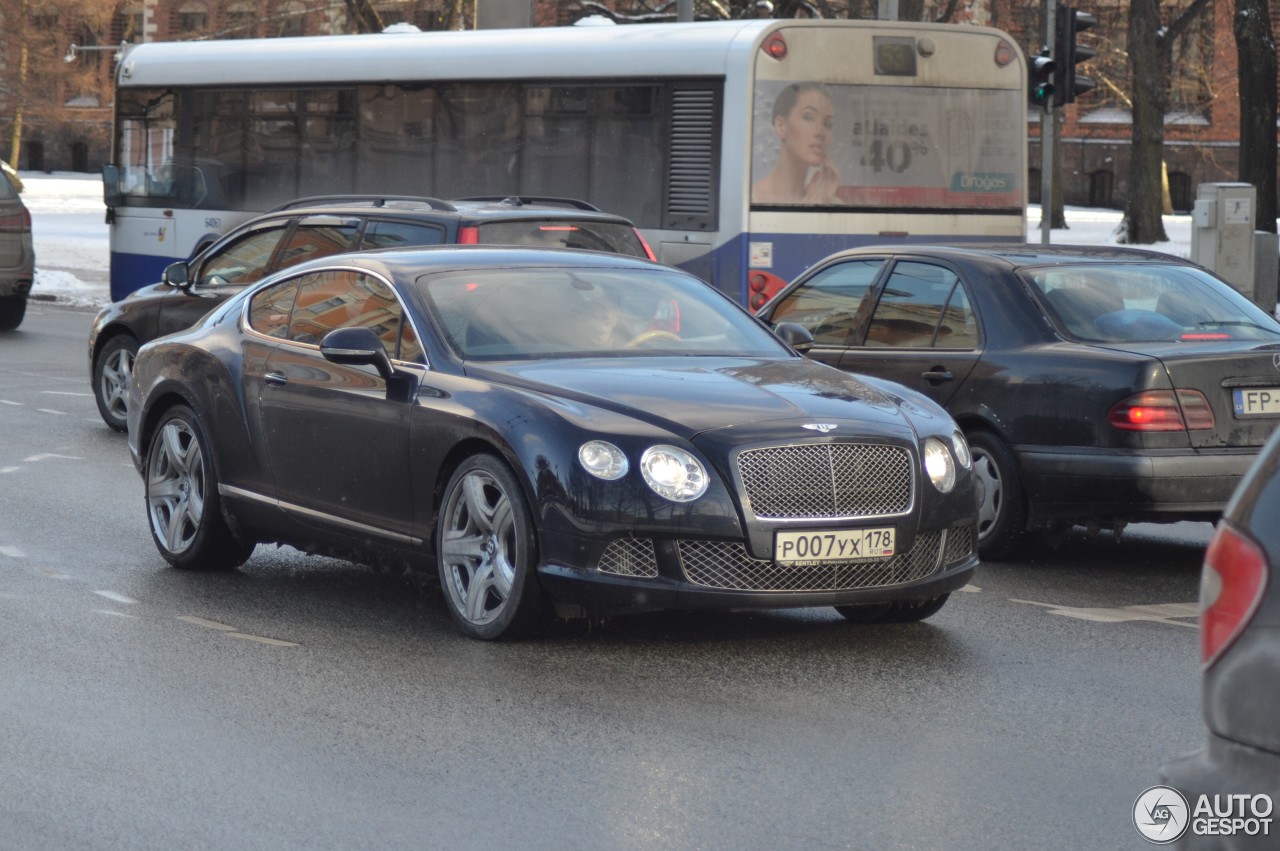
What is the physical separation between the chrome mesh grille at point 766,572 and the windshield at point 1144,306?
104 inches

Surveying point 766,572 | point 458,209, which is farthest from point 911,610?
point 458,209

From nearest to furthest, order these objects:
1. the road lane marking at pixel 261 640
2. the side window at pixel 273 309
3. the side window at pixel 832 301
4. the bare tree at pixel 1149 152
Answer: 1. the road lane marking at pixel 261 640
2. the side window at pixel 273 309
3. the side window at pixel 832 301
4. the bare tree at pixel 1149 152

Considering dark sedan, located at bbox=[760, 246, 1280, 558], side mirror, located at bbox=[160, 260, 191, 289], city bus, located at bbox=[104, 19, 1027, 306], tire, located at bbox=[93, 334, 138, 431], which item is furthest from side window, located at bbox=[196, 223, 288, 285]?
city bus, located at bbox=[104, 19, 1027, 306]

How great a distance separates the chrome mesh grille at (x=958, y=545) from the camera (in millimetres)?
7410

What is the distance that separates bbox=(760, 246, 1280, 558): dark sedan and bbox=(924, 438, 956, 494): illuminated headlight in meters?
1.79

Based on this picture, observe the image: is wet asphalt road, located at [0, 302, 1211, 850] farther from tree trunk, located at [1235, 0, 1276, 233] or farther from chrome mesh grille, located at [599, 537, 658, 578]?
tree trunk, located at [1235, 0, 1276, 233]

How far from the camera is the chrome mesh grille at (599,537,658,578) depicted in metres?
6.95

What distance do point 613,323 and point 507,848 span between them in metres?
3.61

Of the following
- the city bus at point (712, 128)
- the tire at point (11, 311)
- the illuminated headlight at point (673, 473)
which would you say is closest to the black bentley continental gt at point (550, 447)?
the illuminated headlight at point (673, 473)

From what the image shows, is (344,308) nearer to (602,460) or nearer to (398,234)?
(602,460)

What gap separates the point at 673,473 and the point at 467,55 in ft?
39.7

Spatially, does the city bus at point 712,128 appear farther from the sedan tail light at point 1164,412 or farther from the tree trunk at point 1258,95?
the tree trunk at point 1258,95

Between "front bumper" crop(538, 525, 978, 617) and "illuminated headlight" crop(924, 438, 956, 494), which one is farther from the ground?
"illuminated headlight" crop(924, 438, 956, 494)

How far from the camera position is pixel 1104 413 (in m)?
9.03
